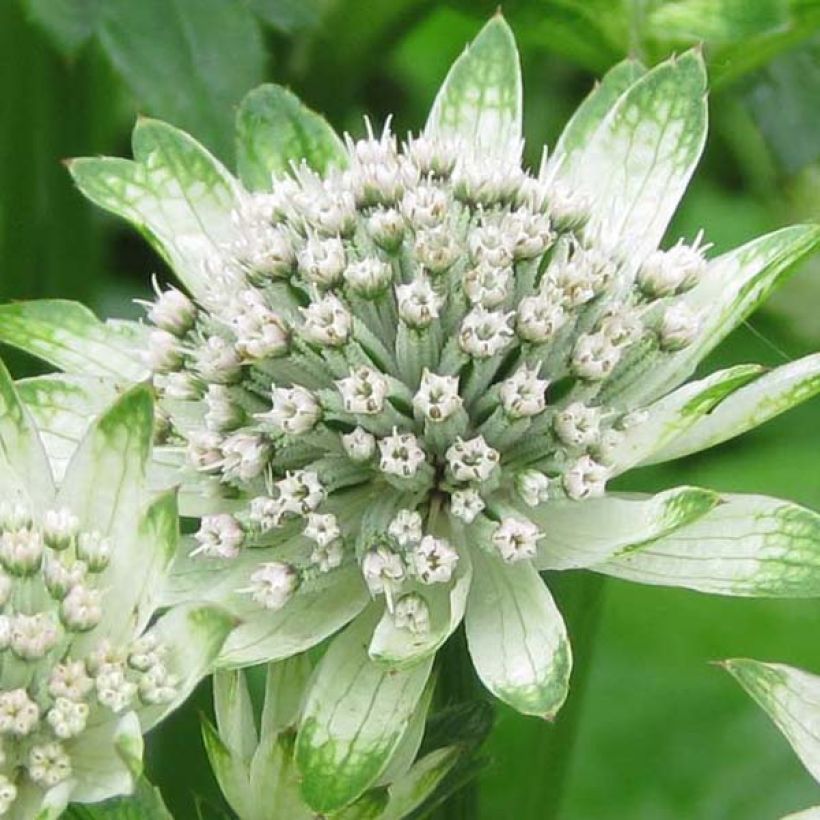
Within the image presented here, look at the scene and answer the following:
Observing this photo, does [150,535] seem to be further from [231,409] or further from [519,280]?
[519,280]

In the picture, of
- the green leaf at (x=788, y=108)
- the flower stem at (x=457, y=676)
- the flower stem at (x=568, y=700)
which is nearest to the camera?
the flower stem at (x=457, y=676)

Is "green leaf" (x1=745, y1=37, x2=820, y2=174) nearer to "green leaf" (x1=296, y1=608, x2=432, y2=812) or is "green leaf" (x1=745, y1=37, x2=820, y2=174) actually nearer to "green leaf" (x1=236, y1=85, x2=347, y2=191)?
"green leaf" (x1=236, y1=85, x2=347, y2=191)

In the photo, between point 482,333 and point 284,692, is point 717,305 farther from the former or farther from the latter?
point 284,692

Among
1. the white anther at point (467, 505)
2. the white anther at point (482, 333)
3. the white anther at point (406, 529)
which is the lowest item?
the white anther at point (406, 529)

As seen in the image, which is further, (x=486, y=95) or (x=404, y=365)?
Answer: (x=486, y=95)

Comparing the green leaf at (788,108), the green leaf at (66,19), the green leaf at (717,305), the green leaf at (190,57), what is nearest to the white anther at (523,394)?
the green leaf at (717,305)

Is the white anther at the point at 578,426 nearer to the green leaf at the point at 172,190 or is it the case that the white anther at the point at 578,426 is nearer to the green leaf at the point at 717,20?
the green leaf at the point at 172,190

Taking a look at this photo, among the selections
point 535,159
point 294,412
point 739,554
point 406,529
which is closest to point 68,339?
point 294,412
